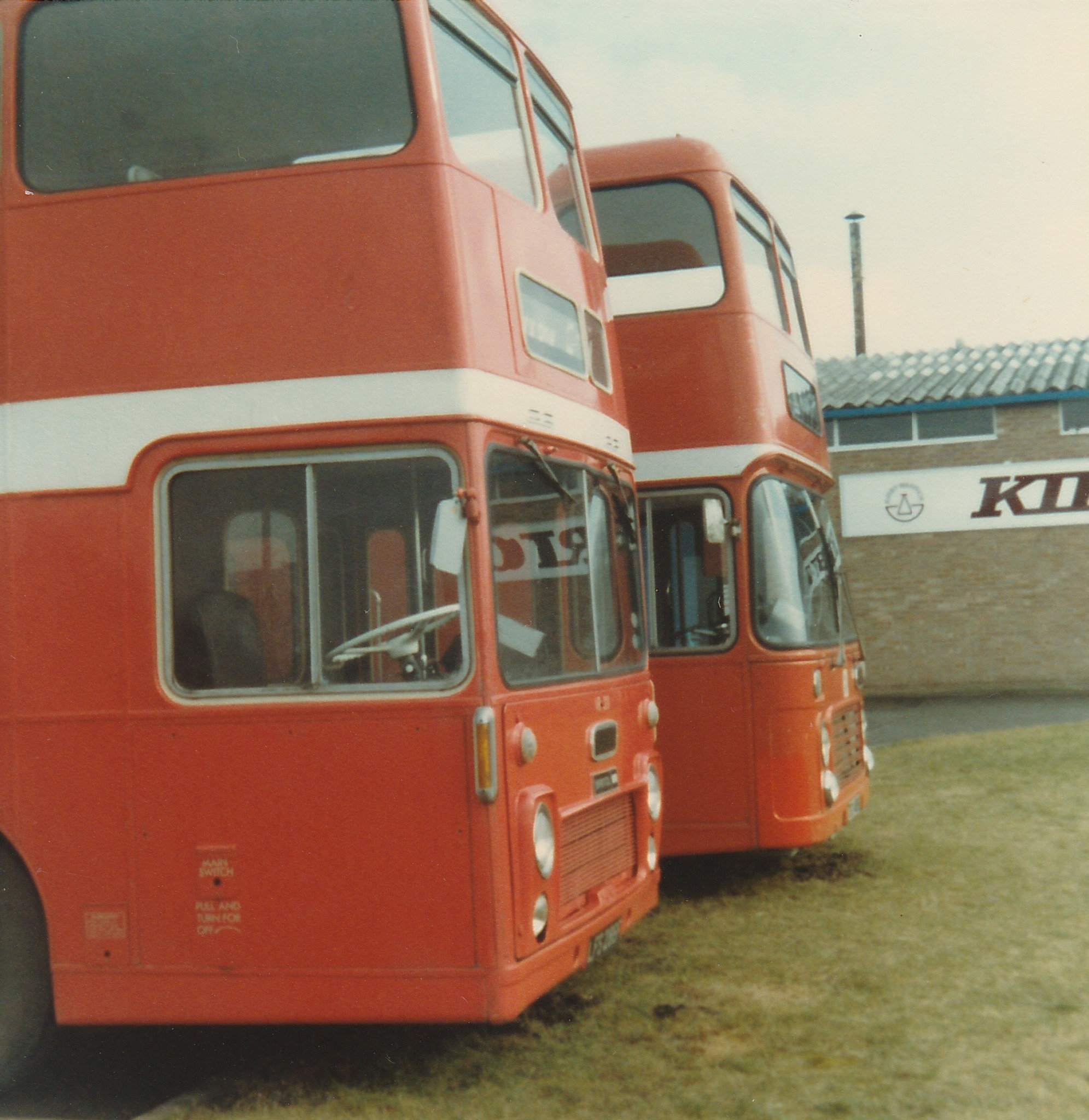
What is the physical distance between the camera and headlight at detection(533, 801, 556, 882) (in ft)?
16.0

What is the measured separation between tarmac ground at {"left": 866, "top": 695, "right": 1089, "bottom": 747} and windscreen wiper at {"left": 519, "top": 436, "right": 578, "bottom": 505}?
10.9m

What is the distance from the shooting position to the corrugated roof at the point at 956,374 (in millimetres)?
23375

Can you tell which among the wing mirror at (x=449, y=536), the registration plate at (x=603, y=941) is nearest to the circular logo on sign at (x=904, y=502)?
the registration plate at (x=603, y=941)

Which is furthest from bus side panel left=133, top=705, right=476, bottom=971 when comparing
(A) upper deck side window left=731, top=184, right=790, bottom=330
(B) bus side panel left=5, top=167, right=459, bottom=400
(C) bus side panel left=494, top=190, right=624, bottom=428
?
(A) upper deck side window left=731, top=184, right=790, bottom=330

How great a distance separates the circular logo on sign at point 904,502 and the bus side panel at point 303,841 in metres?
20.1

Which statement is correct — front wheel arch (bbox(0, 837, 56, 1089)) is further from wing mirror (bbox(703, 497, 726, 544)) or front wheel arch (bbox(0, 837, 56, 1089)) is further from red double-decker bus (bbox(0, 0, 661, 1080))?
wing mirror (bbox(703, 497, 726, 544))

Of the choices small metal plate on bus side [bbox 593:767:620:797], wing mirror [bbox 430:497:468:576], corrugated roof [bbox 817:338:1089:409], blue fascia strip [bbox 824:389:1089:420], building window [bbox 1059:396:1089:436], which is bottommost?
small metal plate on bus side [bbox 593:767:620:797]

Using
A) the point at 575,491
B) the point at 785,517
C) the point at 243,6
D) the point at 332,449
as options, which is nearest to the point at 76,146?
the point at 243,6

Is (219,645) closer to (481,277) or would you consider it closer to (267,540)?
(267,540)

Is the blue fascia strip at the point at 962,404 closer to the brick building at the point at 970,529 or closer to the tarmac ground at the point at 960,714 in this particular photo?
the brick building at the point at 970,529

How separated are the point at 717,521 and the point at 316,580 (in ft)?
11.3

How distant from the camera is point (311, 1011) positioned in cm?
472

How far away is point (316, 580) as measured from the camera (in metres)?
4.78

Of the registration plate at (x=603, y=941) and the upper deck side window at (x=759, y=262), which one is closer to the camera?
the registration plate at (x=603, y=941)
